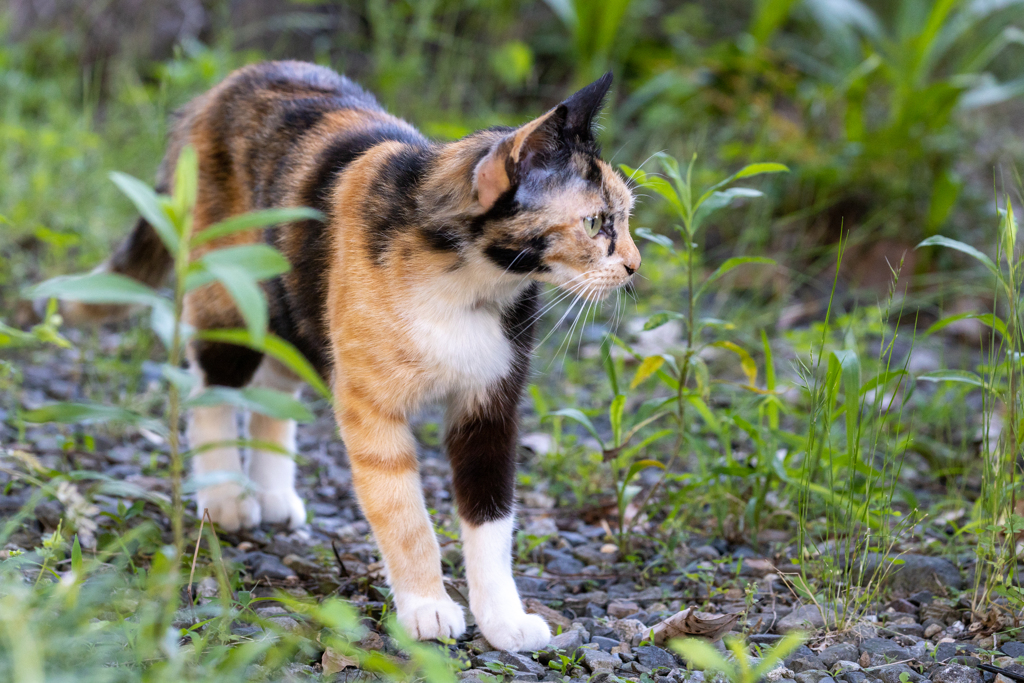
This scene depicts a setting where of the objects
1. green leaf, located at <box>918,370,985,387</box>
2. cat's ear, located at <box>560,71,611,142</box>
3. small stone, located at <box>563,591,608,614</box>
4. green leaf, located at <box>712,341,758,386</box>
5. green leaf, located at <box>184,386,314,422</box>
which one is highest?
cat's ear, located at <box>560,71,611,142</box>

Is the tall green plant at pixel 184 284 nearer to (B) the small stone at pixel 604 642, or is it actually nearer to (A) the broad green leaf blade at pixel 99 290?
(A) the broad green leaf blade at pixel 99 290

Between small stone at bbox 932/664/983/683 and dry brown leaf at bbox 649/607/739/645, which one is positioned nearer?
small stone at bbox 932/664/983/683

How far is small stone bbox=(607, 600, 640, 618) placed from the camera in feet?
7.23

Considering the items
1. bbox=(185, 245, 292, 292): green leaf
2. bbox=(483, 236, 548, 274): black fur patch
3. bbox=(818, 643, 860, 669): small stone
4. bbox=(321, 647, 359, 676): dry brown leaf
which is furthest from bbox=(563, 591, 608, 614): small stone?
bbox=(185, 245, 292, 292): green leaf

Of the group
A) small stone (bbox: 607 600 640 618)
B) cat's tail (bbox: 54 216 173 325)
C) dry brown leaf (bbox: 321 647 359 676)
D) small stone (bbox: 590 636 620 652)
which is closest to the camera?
dry brown leaf (bbox: 321 647 359 676)

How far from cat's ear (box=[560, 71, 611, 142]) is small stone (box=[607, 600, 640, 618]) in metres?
1.11

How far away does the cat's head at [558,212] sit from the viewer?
79.3 inches

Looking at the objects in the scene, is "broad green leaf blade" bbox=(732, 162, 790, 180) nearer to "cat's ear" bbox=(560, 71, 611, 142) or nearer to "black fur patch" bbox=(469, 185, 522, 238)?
"cat's ear" bbox=(560, 71, 611, 142)

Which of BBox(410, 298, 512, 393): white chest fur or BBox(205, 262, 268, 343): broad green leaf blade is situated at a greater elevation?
BBox(205, 262, 268, 343): broad green leaf blade

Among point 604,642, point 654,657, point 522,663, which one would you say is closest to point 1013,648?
point 654,657

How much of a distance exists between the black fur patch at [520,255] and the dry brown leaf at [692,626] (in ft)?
2.72

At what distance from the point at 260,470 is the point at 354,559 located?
0.53 m

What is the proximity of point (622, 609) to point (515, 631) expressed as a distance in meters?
0.33

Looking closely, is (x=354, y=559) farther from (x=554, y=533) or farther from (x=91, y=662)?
(x=91, y=662)
